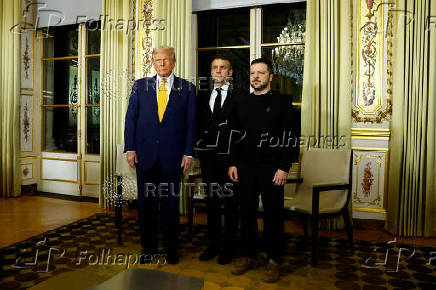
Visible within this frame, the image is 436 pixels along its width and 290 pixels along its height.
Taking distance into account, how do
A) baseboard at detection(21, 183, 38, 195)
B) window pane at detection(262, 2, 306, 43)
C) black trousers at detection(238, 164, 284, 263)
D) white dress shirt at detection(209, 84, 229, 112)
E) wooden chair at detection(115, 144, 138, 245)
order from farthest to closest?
baseboard at detection(21, 183, 38, 195), window pane at detection(262, 2, 306, 43), wooden chair at detection(115, 144, 138, 245), white dress shirt at detection(209, 84, 229, 112), black trousers at detection(238, 164, 284, 263)

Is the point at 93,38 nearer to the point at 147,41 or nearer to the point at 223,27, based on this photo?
the point at 147,41

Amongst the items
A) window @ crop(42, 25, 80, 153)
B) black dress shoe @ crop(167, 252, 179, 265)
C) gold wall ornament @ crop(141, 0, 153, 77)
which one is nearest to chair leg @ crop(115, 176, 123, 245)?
black dress shoe @ crop(167, 252, 179, 265)

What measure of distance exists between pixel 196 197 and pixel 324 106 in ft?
5.14

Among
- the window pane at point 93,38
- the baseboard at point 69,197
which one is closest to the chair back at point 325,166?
the baseboard at point 69,197

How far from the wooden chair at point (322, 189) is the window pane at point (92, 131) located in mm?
3013

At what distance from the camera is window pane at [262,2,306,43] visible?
12.9 feet

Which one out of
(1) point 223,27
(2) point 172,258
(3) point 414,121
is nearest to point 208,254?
(2) point 172,258

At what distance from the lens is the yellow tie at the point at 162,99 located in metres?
2.68

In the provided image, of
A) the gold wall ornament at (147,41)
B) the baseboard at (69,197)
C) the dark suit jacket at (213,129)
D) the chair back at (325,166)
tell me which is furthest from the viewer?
the baseboard at (69,197)

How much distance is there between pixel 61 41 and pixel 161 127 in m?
3.48

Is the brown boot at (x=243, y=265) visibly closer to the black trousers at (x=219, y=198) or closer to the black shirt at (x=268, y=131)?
the black trousers at (x=219, y=198)

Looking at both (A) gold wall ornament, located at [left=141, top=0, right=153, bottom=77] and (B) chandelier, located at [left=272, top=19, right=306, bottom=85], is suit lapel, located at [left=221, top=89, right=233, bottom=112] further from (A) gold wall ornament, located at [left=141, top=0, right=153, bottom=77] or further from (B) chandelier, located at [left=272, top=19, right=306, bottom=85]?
(A) gold wall ornament, located at [left=141, top=0, right=153, bottom=77]

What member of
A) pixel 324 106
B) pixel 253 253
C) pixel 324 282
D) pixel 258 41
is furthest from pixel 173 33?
pixel 324 282

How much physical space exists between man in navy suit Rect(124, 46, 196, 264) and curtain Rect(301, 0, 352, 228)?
1455mm
